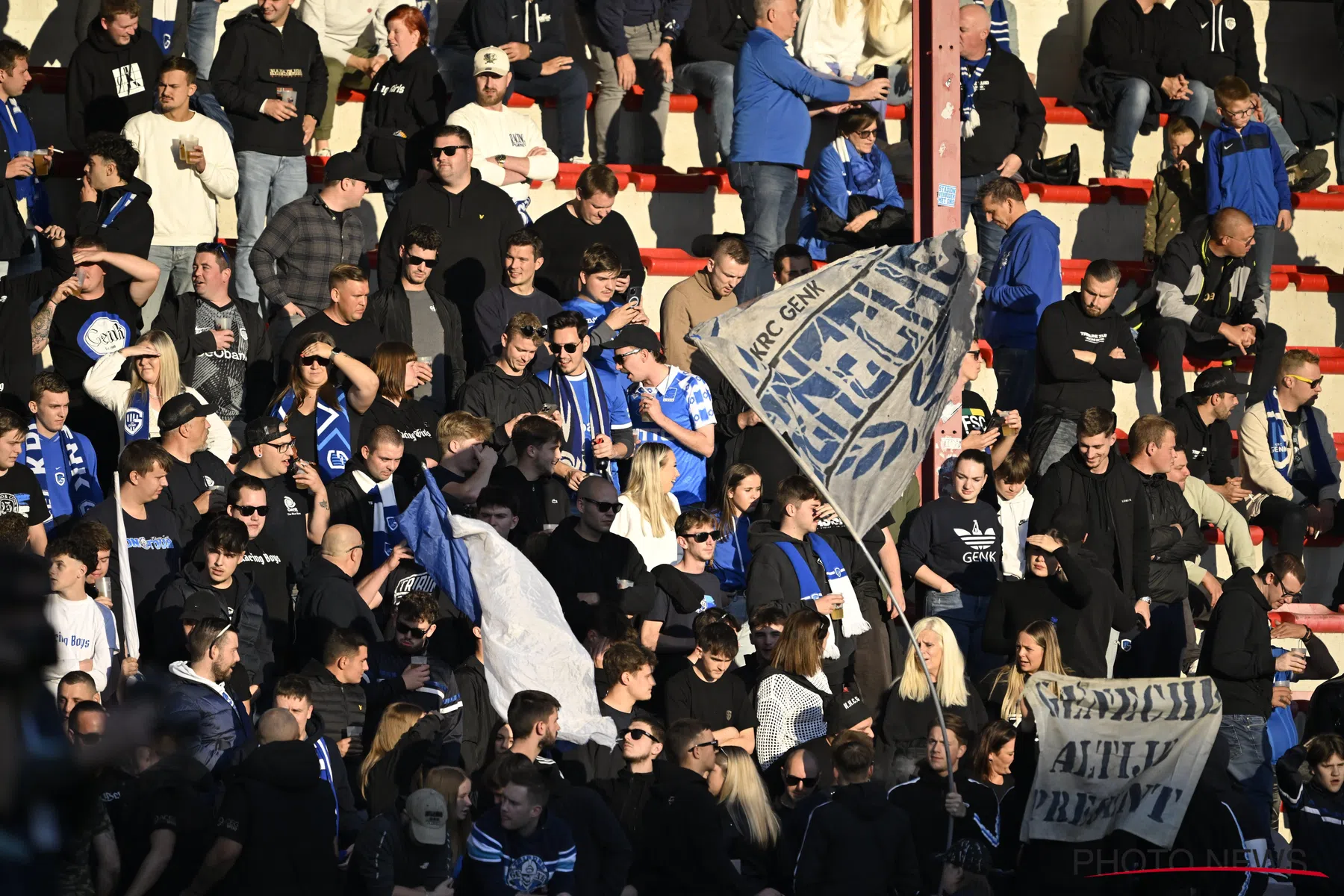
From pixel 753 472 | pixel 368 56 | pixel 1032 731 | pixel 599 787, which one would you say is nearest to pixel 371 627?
pixel 599 787

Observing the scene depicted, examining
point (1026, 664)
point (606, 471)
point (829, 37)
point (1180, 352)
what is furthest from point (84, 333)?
point (1180, 352)

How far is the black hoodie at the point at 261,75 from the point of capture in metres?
11.8

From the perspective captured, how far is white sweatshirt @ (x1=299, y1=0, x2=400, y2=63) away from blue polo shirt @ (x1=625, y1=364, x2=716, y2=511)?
372 centimetres

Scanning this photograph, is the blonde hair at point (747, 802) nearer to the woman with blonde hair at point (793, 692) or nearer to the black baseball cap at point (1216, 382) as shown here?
the woman with blonde hair at point (793, 692)

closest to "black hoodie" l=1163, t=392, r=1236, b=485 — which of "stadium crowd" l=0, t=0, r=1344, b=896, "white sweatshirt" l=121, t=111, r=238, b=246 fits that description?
"stadium crowd" l=0, t=0, r=1344, b=896

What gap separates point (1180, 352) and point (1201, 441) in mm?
723

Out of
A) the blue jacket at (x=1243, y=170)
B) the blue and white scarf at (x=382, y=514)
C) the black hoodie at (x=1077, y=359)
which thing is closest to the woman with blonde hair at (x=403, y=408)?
the blue and white scarf at (x=382, y=514)

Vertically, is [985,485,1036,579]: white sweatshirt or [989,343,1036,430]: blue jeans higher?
[989,343,1036,430]: blue jeans

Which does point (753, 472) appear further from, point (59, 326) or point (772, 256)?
point (59, 326)

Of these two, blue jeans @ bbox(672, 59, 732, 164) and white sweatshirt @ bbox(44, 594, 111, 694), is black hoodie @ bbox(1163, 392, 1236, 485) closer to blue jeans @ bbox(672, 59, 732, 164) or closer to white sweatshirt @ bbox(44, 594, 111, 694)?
blue jeans @ bbox(672, 59, 732, 164)

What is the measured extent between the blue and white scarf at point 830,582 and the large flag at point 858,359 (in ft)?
6.51

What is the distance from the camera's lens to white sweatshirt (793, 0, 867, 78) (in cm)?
1304

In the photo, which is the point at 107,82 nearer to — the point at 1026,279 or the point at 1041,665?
the point at 1026,279

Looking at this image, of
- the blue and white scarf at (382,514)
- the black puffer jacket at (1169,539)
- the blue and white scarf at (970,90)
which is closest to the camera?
the blue and white scarf at (382,514)
